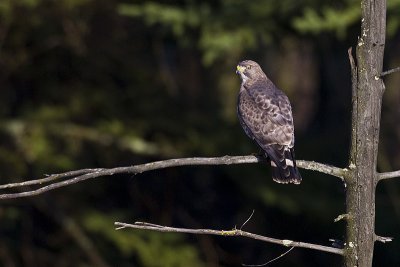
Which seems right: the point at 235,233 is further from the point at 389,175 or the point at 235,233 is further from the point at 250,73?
the point at 250,73

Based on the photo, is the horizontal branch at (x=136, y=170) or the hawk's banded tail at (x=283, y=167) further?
the hawk's banded tail at (x=283, y=167)

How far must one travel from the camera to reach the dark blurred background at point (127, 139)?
11.2m

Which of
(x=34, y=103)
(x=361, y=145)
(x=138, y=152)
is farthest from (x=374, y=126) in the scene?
(x=34, y=103)

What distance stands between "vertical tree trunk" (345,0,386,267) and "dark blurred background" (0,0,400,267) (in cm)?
558

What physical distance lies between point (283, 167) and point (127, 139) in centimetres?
578

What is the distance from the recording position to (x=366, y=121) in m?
4.30

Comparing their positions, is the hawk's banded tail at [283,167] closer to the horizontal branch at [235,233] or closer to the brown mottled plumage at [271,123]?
the brown mottled plumage at [271,123]

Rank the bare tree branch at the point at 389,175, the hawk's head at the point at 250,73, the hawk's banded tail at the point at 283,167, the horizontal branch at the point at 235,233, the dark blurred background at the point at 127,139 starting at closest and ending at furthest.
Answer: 1. the horizontal branch at the point at 235,233
2. the bare tree branch at the point at 389,175
3. the hawk's banded tail at the point at 283,167
4. the hawk's head at the point at 250,73
5. the dark blurred background at the point at 127,139

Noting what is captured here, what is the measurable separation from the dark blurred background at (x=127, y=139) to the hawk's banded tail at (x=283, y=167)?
12.7 feet

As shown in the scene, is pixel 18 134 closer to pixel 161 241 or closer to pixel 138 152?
pixel 138 152

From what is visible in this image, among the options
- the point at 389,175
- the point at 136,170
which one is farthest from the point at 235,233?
the point at 389,175

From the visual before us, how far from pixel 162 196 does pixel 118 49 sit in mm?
2217

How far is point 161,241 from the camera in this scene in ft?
39.2

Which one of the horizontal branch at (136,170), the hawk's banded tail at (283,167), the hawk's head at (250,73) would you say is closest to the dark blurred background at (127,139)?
the hawk's head at (250,73)
